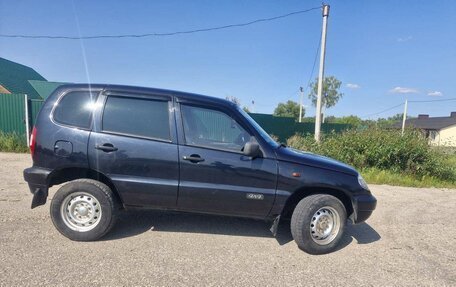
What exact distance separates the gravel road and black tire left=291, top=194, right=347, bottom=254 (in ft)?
0.39

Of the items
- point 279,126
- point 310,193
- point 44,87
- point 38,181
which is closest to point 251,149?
point 310,193

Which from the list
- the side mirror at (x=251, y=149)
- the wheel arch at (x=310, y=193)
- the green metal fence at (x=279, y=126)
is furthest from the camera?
the green metal fence at (x=279, y=126)

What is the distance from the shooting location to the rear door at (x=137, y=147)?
3355 millimetres

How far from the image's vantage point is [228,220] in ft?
14.5

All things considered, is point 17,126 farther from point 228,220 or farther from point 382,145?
point 382,145

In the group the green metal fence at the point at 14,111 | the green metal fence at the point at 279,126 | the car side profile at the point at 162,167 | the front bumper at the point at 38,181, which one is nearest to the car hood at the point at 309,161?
the car side profile at the point at 162,167

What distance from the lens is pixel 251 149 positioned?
3.27m

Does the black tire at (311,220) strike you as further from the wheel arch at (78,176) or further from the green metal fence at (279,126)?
the green metal fence at (279,126)

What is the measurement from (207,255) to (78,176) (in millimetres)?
1962

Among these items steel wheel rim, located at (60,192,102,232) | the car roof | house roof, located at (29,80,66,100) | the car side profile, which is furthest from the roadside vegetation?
house roof, located at (29,80,66,100)

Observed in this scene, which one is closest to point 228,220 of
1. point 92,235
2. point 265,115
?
point 92,235

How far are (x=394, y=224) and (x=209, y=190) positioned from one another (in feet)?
11.5

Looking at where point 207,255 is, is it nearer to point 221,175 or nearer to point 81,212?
point 221,175

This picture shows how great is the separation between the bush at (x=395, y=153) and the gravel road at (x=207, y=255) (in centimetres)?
402
